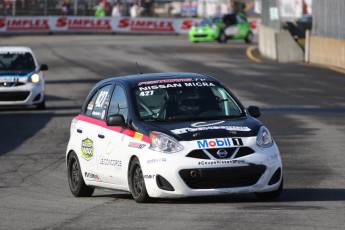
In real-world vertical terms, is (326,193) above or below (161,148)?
below

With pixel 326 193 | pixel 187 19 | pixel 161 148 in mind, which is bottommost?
pixel 187 19

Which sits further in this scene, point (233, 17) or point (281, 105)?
point (233, 17)

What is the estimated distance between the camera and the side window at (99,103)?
13.6 metres

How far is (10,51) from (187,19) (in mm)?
43092

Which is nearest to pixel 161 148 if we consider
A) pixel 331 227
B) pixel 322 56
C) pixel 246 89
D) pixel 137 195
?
pixel 137 195

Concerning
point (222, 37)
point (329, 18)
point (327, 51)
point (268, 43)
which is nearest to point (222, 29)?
point (222, 37)

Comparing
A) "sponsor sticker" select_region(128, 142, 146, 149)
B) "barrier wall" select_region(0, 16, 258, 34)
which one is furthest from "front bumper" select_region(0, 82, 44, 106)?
"barrier wall" select_region(0, 16, 258, 34)

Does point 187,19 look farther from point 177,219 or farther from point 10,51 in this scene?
point 177,219

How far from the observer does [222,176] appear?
11906mm

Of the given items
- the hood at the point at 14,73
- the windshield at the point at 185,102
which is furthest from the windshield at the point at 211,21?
the windshield at the point at 185,102

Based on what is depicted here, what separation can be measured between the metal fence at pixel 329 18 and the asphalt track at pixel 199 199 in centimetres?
141

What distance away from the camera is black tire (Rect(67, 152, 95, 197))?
1398 centimetres

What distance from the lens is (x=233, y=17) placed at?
6462cm

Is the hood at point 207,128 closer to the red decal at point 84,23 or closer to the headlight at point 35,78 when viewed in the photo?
the headlight at point 35,78
